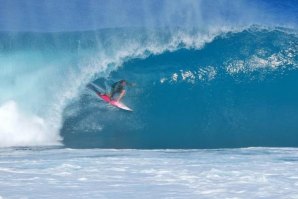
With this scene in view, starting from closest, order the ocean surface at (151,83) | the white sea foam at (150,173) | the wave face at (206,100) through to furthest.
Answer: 1. the white sea foam at (150,173)
2. the ocean surface at (151,83)
3. the wave face at (206,100)

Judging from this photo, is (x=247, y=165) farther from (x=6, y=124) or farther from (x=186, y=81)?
(x=6, y=124)

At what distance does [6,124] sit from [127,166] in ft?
12.3

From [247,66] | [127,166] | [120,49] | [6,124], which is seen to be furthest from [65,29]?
[127,166]

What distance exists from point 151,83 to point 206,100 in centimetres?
116

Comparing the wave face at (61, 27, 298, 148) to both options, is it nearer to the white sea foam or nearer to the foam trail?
the foam trail

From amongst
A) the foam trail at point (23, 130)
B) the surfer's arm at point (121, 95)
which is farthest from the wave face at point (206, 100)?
the foam trail at point (23, 130)

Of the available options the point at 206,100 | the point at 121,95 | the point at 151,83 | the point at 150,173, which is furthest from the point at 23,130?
the point at 150,173

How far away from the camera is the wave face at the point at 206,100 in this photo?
10.7 metres

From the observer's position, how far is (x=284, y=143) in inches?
415

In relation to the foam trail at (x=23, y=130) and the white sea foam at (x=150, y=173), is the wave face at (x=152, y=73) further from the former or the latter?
the white sea foam at (x=150, y=173)

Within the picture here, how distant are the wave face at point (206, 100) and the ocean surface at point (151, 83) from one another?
2 centimetres

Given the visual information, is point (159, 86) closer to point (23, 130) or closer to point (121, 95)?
point (121, 95)

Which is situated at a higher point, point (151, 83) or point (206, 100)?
point (151, 83)

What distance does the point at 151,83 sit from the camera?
11586mm
